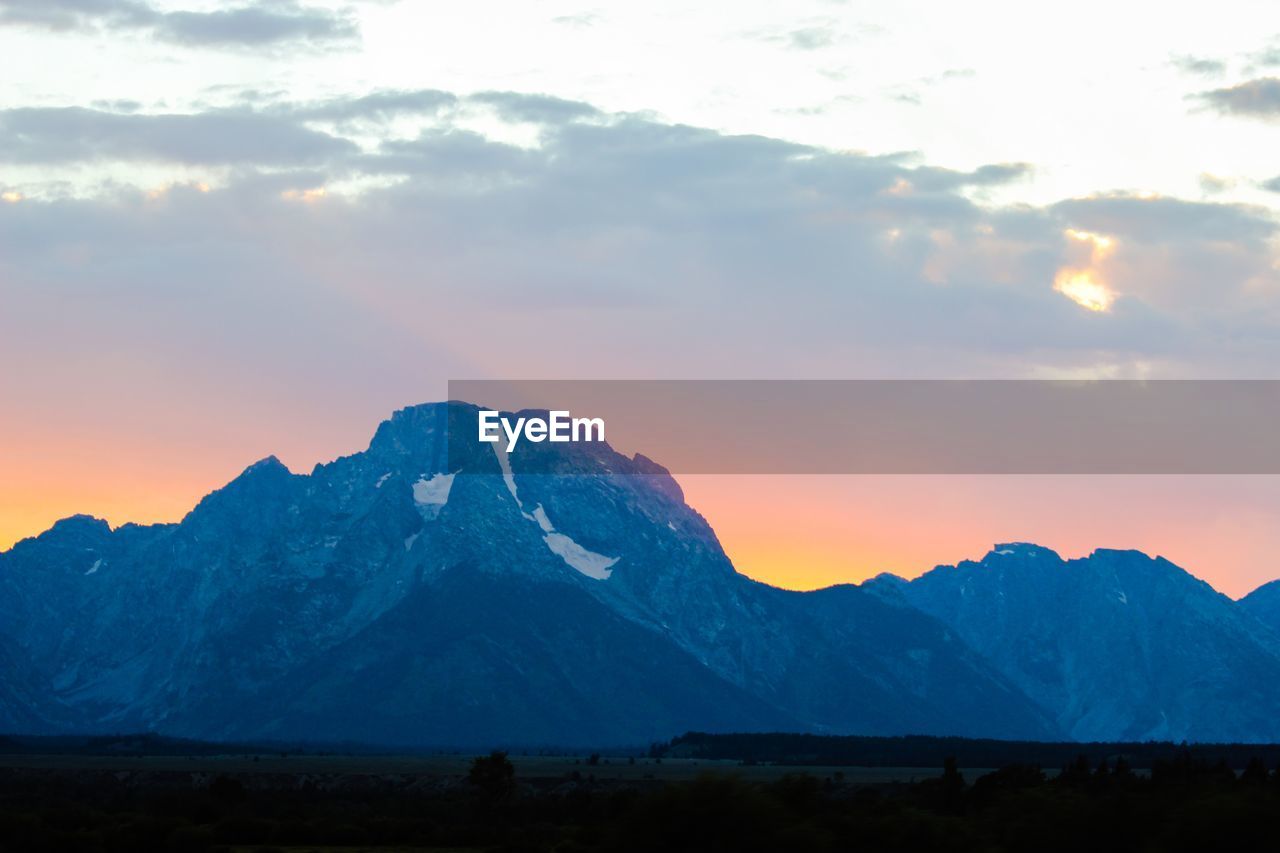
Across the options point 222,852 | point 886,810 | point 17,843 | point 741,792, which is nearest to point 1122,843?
point 741,792

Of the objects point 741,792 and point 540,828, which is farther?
point 540,828

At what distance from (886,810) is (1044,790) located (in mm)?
23571

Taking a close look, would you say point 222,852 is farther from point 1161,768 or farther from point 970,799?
point 1161,768

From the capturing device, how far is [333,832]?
17162 centimetres

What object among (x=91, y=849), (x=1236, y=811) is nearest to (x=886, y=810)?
(x=1236, y=811)

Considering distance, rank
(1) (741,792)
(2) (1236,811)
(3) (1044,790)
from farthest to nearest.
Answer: (3) (1044,790)
(1) (741,792)
(2) (1236,811)

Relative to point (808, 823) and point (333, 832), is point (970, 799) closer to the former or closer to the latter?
point (333, 832)

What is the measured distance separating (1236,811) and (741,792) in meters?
22.5

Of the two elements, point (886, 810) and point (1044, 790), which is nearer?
point (1044, 790)

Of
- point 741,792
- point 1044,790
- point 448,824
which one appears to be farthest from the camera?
point 448,824

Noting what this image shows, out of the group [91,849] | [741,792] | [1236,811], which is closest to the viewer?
[1236,811]

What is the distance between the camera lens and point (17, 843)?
5610 inches

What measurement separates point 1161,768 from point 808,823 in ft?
393

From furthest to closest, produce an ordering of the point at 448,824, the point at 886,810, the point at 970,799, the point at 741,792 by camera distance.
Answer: the point at 448,824 → the point at 970,799 → the point at 886,810 → the point at 741,792
